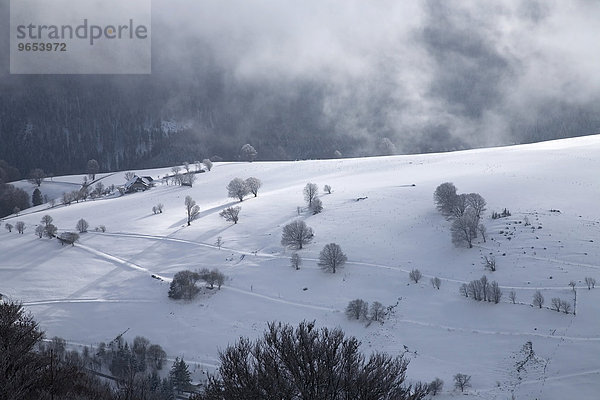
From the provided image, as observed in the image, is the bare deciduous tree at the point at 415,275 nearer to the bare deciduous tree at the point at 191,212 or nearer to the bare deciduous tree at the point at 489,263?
the bare deciduous tree at the point at 489,263

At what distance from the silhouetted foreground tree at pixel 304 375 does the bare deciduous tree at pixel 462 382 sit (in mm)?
23359

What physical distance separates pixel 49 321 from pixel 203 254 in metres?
18.4

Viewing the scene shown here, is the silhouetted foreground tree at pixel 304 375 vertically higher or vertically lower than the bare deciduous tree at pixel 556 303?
higher

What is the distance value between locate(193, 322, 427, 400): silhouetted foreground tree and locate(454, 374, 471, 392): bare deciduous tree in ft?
76.6

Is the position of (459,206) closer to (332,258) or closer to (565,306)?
(332,258)

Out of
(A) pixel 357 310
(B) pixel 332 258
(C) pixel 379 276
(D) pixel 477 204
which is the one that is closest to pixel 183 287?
(B) pixel 332 258

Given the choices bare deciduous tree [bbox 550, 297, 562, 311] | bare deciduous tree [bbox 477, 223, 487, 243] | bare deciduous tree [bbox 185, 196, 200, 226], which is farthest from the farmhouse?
bare deciduous tree [bbox 550, 297, 562, 311]

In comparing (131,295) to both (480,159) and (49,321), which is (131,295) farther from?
(480,159)

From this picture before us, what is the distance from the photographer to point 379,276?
47.5 metres

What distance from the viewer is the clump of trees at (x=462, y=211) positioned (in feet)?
163

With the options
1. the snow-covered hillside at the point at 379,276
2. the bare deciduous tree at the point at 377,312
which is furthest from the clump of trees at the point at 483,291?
the bare deciduous tree at the point at 377,312

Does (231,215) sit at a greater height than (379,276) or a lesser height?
greater

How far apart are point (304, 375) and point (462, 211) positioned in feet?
156

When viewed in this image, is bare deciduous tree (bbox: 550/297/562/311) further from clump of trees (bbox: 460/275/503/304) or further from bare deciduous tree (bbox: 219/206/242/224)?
bare deciduous tree (bbox: 219/206/242/224)
